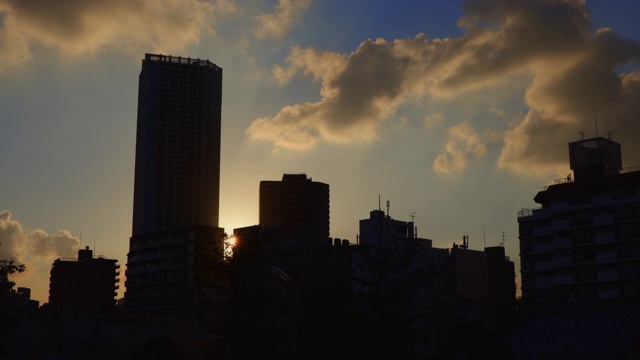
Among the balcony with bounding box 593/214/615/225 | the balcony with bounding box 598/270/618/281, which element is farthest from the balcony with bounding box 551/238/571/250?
the balcony with bounding box 598/270/618/281

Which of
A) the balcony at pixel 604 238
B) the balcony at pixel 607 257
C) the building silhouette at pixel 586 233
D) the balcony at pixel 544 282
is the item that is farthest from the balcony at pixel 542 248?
the balcony at pixel 607 257

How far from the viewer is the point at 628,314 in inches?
2517

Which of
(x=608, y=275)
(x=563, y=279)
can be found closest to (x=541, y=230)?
(x=563, y=279)

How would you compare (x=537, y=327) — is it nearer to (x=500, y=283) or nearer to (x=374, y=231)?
(x=374, y=231)

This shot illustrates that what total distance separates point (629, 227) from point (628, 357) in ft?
265

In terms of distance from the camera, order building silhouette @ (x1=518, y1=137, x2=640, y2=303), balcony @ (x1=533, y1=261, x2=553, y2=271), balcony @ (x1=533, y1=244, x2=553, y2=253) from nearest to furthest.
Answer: building silhouette @ (x1=518, y1=137, x2=640, y2=303) → balcony @ (x1=533, y1=261, x2=553, y2=271) → balcony @ (x1=533, y1=244, x2=553, y2=253)

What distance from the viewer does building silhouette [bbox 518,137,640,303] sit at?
130000 mm

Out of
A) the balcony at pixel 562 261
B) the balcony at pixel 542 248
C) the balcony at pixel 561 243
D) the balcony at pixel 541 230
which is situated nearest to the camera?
the balcony at pixel 562 261

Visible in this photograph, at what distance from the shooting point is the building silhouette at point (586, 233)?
5118 inches

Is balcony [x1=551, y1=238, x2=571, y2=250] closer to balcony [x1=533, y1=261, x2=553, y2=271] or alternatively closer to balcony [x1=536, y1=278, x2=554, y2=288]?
balcony [x1=533, y1=261, x2=553, y2=271]

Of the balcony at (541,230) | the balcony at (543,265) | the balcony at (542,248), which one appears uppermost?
the balcony at (541,230)

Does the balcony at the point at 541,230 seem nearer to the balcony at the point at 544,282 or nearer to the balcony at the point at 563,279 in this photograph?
the balcony at the point at 544,282

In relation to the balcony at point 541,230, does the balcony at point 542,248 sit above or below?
below

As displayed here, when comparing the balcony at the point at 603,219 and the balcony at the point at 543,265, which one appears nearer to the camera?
the balcony at the point at 603,219
